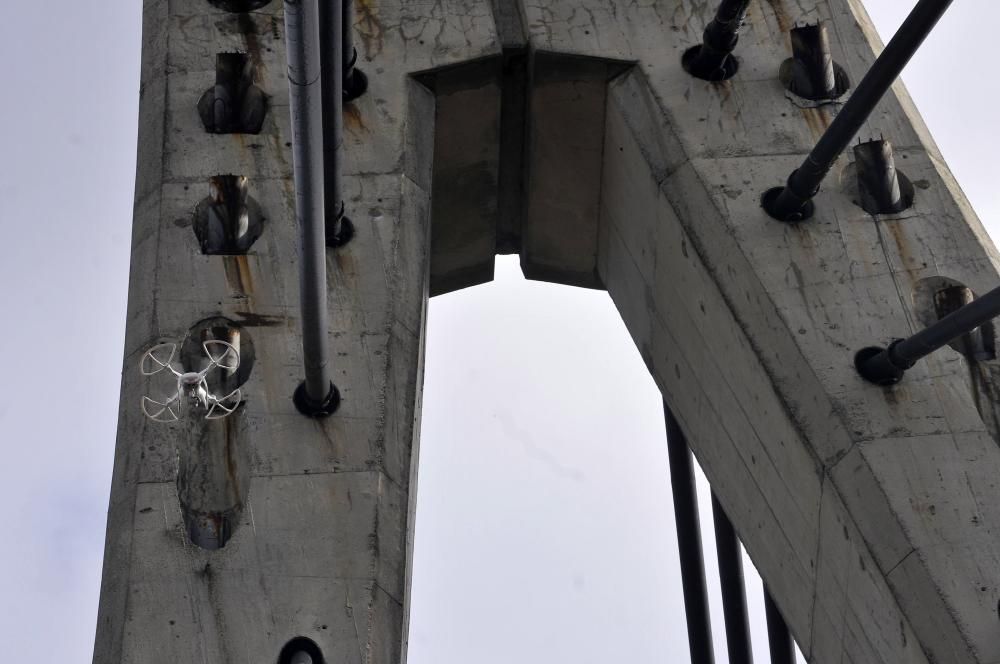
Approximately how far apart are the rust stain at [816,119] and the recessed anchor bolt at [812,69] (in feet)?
0.41

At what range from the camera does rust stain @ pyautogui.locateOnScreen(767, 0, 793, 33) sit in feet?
45.4

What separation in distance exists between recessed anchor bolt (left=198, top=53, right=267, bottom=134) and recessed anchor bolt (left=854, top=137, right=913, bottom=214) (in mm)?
4324

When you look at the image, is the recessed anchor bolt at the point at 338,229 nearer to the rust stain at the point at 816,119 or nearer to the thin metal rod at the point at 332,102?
the thin metal rod at the point at 332,102

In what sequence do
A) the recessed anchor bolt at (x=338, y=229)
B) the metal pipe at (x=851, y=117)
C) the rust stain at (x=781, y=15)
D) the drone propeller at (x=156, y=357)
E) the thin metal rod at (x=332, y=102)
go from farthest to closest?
the rust stain at (x=781, y=15) < the recessed anchor bolt at (x=338, y=229) < the drone propeller at (x=156, y=357) < the metal pipe at (x=851, y=117) < the thin metal rod at (x=332, y=102)

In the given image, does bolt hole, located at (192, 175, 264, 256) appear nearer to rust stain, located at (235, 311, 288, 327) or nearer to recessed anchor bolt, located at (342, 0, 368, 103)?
rust stain, located at (235, 311, 288, 327)

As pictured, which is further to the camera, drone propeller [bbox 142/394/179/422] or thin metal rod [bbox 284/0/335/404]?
drone propeller [bbox 142/394/179/422]

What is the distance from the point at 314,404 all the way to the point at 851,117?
382 centimetres

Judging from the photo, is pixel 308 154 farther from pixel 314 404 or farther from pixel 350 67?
pixel 350 67

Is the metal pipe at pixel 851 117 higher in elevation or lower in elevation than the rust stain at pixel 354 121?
higher

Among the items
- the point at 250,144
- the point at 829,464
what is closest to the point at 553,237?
the point at 250,144

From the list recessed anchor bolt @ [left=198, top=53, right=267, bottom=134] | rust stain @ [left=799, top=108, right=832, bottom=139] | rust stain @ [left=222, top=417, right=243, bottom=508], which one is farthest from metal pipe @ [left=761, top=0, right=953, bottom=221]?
rust stain @ [left=222, top=417, right=243, bottom=508]

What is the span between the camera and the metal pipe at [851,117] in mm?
10336

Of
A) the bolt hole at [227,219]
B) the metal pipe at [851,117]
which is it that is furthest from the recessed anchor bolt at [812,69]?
the bolt hole at [227,219]

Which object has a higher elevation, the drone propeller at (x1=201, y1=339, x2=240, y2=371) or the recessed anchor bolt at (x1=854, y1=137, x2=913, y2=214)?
the recessed anchor bolt at (x1=854, y1=137, x2=913, y2=214)
